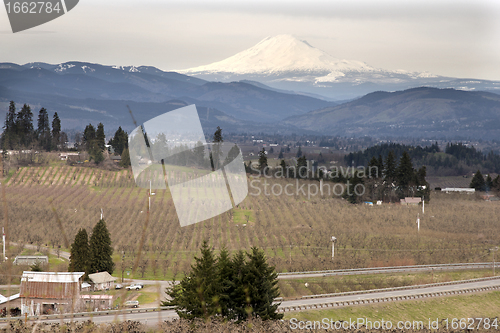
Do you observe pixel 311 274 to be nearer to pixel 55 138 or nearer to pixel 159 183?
pixel 159 183

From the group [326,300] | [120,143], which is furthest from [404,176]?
[326,300]

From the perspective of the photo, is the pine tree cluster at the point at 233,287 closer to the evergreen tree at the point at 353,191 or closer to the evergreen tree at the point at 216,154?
the evergreen tree at the point at 353,191

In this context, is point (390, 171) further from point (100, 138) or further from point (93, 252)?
point (93, 252)

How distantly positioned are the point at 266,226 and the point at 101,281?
1831 cm

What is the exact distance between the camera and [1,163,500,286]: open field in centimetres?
3503

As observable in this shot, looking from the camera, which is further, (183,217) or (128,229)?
(183,217)

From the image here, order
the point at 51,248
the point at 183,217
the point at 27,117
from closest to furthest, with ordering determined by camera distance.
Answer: the point at 51,248 < the point at 183,217 < the point at 27,117

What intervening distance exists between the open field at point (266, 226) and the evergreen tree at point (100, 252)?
973 mm

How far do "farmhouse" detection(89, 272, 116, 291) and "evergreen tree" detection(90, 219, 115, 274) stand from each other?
57.3 inches

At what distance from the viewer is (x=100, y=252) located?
96.5ft

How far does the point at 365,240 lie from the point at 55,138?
49.0 m

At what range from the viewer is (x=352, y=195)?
5581cm

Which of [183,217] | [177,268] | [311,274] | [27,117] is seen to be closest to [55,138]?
[27,117]

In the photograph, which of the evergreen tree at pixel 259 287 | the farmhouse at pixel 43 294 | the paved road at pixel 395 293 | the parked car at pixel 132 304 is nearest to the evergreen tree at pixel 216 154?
the paved road at pixel 395 293
